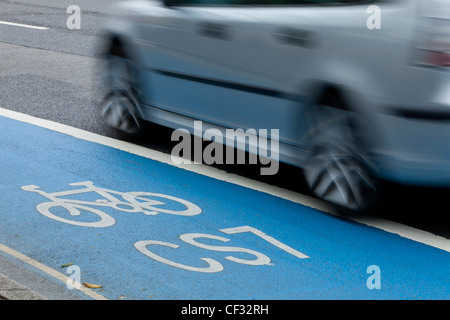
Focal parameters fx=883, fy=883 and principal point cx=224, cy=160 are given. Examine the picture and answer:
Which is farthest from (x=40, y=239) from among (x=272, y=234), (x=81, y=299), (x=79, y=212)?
(x=272, y=234)

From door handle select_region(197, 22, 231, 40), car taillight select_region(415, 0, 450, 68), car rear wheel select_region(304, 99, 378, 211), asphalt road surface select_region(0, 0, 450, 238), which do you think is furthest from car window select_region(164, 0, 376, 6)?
asphalt road surface select_region(0, 0, 450, 238)

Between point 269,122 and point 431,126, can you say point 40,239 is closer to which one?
point 269,122

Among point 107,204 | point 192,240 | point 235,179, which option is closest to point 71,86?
point 235,179

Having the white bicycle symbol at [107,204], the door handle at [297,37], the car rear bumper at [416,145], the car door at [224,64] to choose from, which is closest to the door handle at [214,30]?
the car door at [224,64]

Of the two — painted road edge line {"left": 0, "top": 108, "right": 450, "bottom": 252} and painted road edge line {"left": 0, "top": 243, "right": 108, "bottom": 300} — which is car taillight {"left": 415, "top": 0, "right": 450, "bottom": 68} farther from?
painted road edge line {"left": 0, "top": 243, "right": 108, "bottom": 300}

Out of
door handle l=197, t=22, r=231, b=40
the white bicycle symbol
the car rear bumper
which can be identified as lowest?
the white bicycle symbol

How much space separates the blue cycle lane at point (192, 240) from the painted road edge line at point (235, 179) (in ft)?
0.32

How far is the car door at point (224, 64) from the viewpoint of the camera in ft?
20.5

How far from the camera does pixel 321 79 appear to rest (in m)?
5.92

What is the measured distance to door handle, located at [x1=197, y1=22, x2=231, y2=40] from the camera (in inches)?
261

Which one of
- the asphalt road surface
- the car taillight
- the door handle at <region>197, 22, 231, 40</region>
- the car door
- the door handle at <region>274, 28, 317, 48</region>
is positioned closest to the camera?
the car taillight

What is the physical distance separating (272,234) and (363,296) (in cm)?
112

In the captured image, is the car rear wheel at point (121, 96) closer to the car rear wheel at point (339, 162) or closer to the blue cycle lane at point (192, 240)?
the blue cycle lane at point (192, 240)

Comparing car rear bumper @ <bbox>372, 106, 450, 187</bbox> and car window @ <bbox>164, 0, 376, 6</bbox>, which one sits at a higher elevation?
car window @ <bbox>164, 0, 376, 6</bbox>
